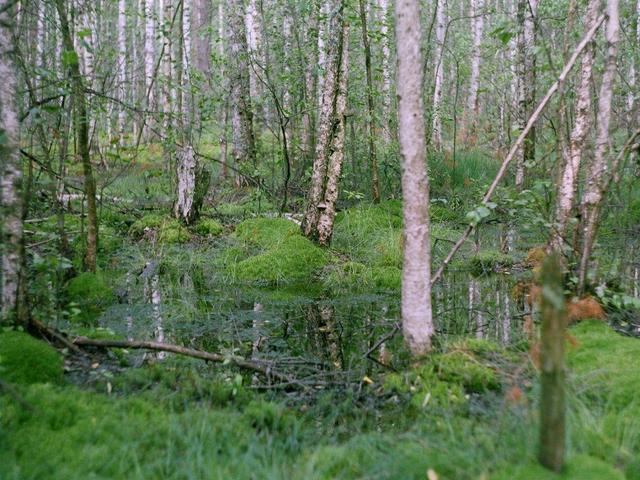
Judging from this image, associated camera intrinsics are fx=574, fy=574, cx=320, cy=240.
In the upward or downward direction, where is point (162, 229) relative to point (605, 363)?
upward

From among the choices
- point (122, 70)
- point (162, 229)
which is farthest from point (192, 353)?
point (122, 70)

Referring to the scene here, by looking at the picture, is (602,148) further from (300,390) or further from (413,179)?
(300,390)

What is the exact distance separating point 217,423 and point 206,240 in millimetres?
6557

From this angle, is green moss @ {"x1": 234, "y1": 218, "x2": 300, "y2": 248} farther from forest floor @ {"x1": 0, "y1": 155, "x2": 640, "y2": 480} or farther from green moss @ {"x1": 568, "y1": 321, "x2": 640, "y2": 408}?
green moss @ {"x1": 568, "y1": 321, "x2": 640, "y2": 408}

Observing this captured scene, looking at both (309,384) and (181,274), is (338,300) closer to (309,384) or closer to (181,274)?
(181,274)

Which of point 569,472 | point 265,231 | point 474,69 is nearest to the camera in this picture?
point 569,472

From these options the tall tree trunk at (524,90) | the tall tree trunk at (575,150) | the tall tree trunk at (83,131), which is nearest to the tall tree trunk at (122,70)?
the tall tree trunk at (83,131)

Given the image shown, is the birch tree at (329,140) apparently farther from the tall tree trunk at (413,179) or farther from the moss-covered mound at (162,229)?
the tall tree trunk at (413,179)

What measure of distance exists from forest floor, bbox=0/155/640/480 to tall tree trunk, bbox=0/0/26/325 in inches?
11.5

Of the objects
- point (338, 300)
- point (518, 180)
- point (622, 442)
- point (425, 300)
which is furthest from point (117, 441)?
point (518, 180)

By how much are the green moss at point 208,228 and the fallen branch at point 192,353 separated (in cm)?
549

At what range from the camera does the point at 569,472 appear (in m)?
2.21

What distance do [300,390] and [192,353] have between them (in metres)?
0.83

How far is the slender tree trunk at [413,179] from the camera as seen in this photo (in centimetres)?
382
